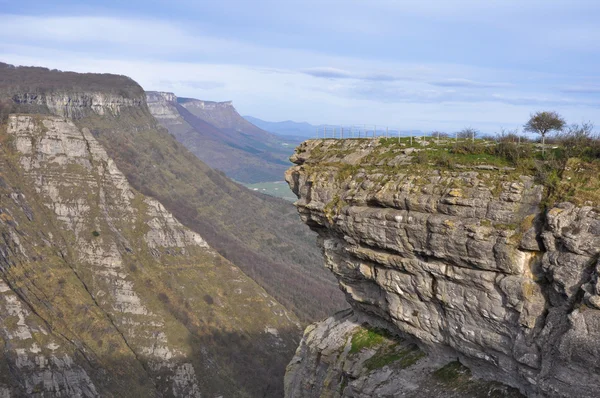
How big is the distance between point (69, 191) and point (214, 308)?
1631 inches

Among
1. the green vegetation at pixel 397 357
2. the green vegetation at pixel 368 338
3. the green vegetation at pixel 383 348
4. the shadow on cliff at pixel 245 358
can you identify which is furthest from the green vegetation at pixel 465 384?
the shadow on cliff at pixel 245 358

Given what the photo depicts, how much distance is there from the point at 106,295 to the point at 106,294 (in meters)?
0.20

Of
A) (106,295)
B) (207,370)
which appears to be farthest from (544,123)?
(106,295)

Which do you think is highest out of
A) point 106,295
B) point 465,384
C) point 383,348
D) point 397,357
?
point 465,384

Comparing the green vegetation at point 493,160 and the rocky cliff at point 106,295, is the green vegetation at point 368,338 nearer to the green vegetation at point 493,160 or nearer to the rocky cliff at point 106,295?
the green vegetation at point 493,160

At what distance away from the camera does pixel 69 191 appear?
125938 mm

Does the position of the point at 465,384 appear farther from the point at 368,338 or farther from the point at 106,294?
the point at 106,294

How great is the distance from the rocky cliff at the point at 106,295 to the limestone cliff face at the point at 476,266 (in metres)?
78.9

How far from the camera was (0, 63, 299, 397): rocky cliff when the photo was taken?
96.1 metres

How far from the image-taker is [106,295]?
370 ft

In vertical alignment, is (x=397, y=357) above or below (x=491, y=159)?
below

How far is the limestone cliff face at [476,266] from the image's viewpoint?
19.0 m

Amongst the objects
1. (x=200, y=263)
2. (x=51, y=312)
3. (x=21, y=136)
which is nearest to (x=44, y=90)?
(x=21, y=136)

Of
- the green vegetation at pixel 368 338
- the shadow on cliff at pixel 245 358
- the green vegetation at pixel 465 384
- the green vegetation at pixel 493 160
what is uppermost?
the green vegetation at pixel 493 160
